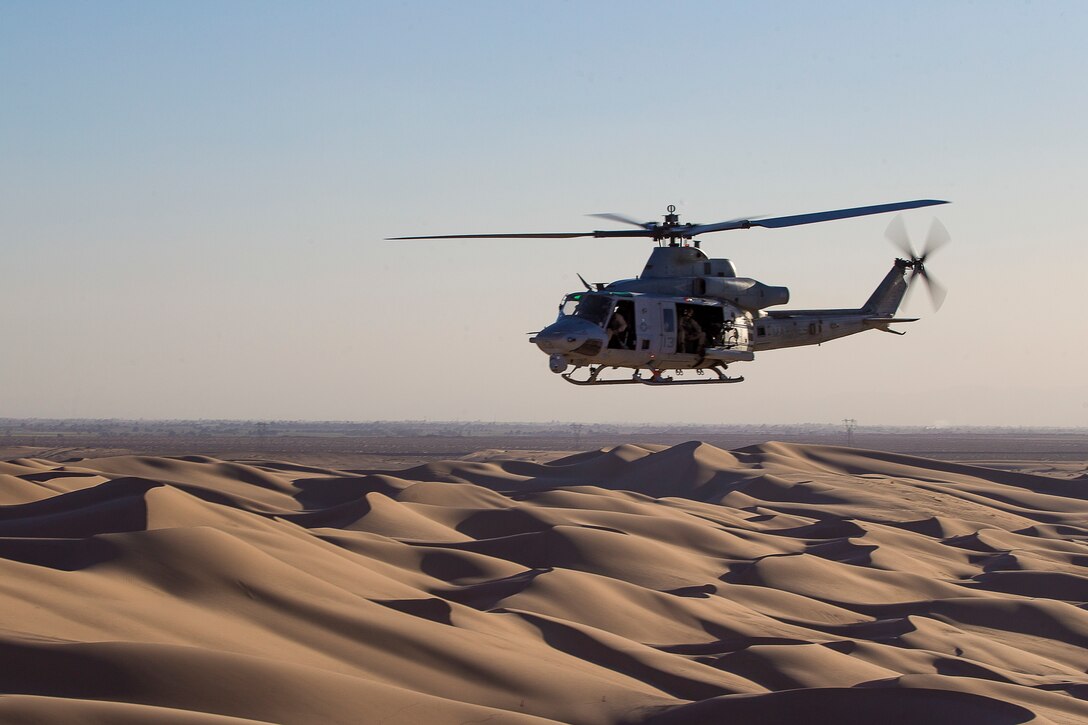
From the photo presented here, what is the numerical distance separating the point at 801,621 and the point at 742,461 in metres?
27.4

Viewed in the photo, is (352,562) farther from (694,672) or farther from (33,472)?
(33,472)

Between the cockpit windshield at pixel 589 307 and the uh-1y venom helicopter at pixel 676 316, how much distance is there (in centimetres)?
1

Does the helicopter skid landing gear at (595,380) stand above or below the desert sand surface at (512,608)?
above

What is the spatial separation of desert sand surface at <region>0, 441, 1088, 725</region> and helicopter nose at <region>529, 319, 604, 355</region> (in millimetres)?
3762

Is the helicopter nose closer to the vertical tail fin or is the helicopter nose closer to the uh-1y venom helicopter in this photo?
the uh-1y venom helicopter

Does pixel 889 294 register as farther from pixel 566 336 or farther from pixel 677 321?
pixel 566 336

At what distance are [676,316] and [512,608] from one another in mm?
4940

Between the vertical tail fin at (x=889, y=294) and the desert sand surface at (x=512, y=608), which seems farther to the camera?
the vertical tail fin at (x=889, y=294)

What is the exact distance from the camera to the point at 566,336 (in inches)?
661

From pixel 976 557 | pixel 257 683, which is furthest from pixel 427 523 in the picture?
pixel 257 683

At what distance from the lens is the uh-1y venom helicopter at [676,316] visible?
55.7 ft

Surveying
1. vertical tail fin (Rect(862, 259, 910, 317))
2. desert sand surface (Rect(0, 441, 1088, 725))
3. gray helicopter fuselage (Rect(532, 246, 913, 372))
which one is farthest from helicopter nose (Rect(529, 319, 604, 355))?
vertical tail fin (Rect(862, 259, 910, 317))

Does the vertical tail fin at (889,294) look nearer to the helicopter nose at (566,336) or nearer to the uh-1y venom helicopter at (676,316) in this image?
the uh-1y venom helicopter at (676,316)

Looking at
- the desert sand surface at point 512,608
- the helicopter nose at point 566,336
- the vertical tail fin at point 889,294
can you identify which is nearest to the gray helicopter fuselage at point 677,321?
the helicopter nose at point 566,336
